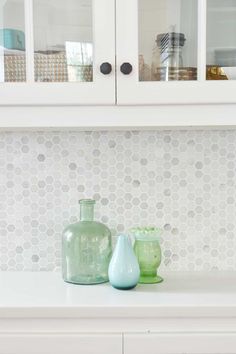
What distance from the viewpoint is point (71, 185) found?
1.71 meters

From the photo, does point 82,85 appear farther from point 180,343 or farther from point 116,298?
point 180,343

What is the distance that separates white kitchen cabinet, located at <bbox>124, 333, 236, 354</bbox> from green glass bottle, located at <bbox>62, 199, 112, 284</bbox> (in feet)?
0.93

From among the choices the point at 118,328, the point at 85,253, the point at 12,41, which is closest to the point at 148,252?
the point at 85,253

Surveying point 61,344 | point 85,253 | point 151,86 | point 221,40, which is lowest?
point 61,344

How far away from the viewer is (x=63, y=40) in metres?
1.42

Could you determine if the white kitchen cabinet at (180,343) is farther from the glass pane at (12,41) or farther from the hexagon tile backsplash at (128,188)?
the glass pane at (12,41)

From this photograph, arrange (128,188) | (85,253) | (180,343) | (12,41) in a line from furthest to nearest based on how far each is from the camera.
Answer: (128,188), (85,253), (12,41), (180,343)

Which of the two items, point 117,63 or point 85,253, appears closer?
point 117,63

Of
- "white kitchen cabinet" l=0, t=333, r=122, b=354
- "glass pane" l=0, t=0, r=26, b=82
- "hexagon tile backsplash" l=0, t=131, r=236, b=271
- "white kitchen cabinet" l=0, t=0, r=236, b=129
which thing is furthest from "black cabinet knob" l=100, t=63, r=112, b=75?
"white kitchen cabinet" l=0, t=333, r=122, b=354

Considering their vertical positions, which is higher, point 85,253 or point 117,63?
point 117,63

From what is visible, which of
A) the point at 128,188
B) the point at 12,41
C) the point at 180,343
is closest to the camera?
the point at 180,343

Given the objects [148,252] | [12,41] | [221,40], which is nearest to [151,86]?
[221,40]

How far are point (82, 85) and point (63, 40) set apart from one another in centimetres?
15

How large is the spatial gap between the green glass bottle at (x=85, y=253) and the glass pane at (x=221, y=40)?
0.53 metres
